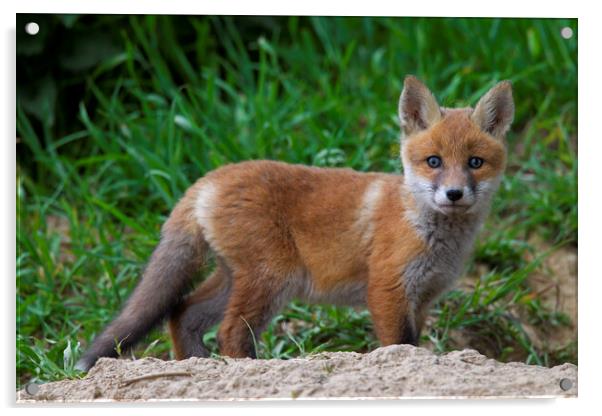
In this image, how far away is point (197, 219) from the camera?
4.31m

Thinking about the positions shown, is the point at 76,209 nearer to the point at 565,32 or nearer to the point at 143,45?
the point at 143,45

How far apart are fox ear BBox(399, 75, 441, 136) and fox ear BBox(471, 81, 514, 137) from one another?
163mm

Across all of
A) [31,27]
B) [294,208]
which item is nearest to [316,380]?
[294,208]

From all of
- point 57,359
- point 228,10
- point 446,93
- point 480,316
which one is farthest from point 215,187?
point 446,93

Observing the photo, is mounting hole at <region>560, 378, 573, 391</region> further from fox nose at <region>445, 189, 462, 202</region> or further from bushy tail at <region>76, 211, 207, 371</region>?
bushy tail at <region>76, 211, 207, 371</region>

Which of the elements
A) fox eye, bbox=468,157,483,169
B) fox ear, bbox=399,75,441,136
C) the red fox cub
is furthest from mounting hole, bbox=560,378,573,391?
fox ear, bbox=399,75,441,136

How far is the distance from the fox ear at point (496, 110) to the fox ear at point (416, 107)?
16 cm

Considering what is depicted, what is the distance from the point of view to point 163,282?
14.1 ft

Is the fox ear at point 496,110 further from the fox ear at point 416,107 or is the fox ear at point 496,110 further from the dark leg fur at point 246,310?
the dark leg fur at point 246,310

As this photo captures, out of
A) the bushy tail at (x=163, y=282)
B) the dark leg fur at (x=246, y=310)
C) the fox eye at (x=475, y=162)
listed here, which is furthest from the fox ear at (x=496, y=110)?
the bushy tail at (x=163, y=282)

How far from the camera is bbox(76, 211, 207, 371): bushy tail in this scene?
4.23 meters

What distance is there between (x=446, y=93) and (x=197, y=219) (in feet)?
6.37

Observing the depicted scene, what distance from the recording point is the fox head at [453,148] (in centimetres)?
389

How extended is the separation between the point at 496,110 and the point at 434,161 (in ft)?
1.11
